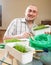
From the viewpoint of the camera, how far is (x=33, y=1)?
7.79 meters

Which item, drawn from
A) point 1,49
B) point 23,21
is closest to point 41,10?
point 23,21

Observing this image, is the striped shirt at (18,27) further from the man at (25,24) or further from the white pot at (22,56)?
the white pot at (22,56)

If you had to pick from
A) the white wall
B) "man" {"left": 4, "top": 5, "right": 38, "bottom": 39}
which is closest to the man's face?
"man" {"left": 4, "top": 5, "right": 38, "bottom": 39}

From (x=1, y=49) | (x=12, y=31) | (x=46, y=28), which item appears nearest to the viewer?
(x=1, y=49)

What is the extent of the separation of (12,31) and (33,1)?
5877mm

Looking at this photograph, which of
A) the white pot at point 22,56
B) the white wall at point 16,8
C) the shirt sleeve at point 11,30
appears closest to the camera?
the white pot at point 22,56

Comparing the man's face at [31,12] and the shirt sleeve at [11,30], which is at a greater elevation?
the man's face at [31,12]

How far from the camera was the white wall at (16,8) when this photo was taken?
24.9ft

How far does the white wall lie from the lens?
759cm

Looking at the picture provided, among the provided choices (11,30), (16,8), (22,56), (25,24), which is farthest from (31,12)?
(16,8)

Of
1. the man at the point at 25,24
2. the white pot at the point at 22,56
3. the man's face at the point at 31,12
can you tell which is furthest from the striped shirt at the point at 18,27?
the white pot at the point at 22,56

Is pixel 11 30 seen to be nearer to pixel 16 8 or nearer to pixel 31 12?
pixel 31 12

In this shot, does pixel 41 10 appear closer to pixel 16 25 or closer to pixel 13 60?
pixel 16 25

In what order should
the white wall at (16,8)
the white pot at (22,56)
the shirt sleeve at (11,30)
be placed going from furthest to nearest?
1. the white wall at (16,8)
2. the shirt sleeve at (11,30)
3. the white pot at (22,56)
